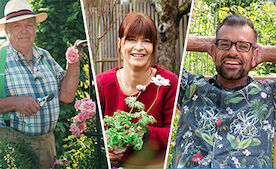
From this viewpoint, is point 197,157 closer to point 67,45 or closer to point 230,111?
point 230,111

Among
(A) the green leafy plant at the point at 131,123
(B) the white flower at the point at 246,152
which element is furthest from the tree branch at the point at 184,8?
(B) the white flower at the point at 246,152

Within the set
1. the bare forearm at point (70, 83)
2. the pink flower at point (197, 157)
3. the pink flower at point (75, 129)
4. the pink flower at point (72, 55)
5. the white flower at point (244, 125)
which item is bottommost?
the pink flower at point (197, 157)

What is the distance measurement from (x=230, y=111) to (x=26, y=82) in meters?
1.02

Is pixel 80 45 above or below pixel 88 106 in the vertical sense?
above

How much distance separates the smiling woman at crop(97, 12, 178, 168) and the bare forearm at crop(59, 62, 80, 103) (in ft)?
1.58

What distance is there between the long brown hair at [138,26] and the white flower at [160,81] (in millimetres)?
137

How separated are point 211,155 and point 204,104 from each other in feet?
0.82

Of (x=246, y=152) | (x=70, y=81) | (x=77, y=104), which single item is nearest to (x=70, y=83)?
(x=70, y=81)

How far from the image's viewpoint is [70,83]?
171 centimetres

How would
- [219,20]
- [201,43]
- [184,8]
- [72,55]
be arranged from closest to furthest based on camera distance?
[184,8] < [201,43] < [72,55] < [219,20]

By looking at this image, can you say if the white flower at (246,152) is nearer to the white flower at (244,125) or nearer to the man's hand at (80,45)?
the white flower at (244,125)

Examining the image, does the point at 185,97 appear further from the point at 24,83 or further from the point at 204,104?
the point at 24,83

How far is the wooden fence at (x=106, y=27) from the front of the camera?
1254 millimetres

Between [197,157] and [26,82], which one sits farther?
[26,82]
